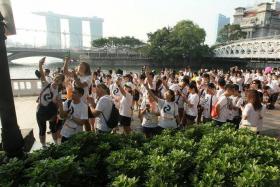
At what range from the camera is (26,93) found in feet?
46.4

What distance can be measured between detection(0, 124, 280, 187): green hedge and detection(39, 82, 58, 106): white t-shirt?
238 centimetres

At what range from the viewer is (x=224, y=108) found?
21.6 feet

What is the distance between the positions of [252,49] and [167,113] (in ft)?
187

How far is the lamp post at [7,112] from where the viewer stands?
3.27 metres

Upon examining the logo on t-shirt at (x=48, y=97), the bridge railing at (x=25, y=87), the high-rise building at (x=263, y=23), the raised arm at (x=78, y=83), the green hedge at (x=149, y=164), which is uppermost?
the high-rise building at (x=263, y=23)

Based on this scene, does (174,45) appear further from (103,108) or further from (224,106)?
(103,108)

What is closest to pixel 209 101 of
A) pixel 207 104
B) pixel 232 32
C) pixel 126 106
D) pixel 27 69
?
pixel 207 104

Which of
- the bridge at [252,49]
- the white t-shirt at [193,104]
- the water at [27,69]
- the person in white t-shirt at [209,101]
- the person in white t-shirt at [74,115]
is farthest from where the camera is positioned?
the bridge at [252,49]

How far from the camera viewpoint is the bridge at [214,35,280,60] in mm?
49750

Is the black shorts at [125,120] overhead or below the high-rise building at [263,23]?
below

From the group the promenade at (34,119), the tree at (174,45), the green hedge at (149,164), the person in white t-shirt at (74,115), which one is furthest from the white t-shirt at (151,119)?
the tree at (174,45)

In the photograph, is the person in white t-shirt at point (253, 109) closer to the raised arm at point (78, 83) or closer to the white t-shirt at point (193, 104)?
the white t-shirt at point (193, 104)

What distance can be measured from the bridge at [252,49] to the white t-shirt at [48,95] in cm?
4735

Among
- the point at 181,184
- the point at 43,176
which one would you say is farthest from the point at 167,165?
the point at 43,176
